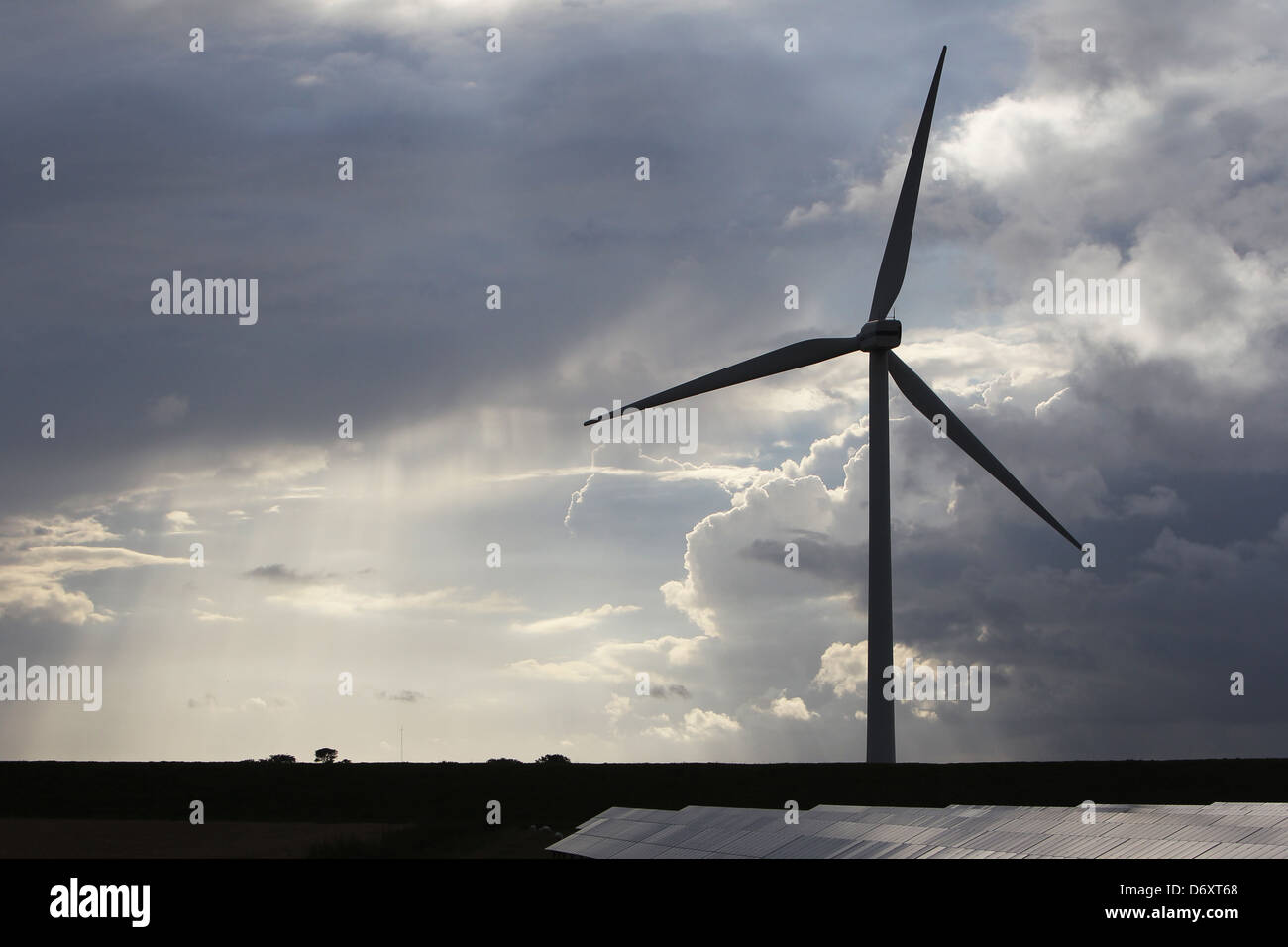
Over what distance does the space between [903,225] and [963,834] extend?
4552cm

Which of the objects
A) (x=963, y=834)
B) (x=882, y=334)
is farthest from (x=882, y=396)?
(x=963, y=834)

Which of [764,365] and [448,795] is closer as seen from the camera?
[764,365]

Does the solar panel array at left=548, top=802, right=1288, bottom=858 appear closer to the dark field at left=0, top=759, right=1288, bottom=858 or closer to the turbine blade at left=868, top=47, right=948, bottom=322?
the dark field at left=0, top=759, right=1288, bottom=858

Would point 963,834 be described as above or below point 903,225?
below

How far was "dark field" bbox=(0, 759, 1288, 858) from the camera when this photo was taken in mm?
65250

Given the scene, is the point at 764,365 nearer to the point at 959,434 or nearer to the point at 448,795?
the point at 959,434

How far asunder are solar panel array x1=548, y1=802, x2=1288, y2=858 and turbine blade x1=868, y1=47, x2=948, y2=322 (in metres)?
34.0

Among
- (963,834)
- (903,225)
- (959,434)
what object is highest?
(903,225)

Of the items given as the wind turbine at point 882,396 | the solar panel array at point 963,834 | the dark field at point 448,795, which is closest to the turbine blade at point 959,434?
the wind turbine at point 882,396

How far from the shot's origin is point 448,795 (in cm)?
9150

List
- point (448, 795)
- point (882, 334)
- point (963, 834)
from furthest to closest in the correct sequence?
point (448, 795)
point (882, 334)
point (963, 834)

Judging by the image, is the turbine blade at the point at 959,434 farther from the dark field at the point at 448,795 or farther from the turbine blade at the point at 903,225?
the dark field at the point at 448,795
